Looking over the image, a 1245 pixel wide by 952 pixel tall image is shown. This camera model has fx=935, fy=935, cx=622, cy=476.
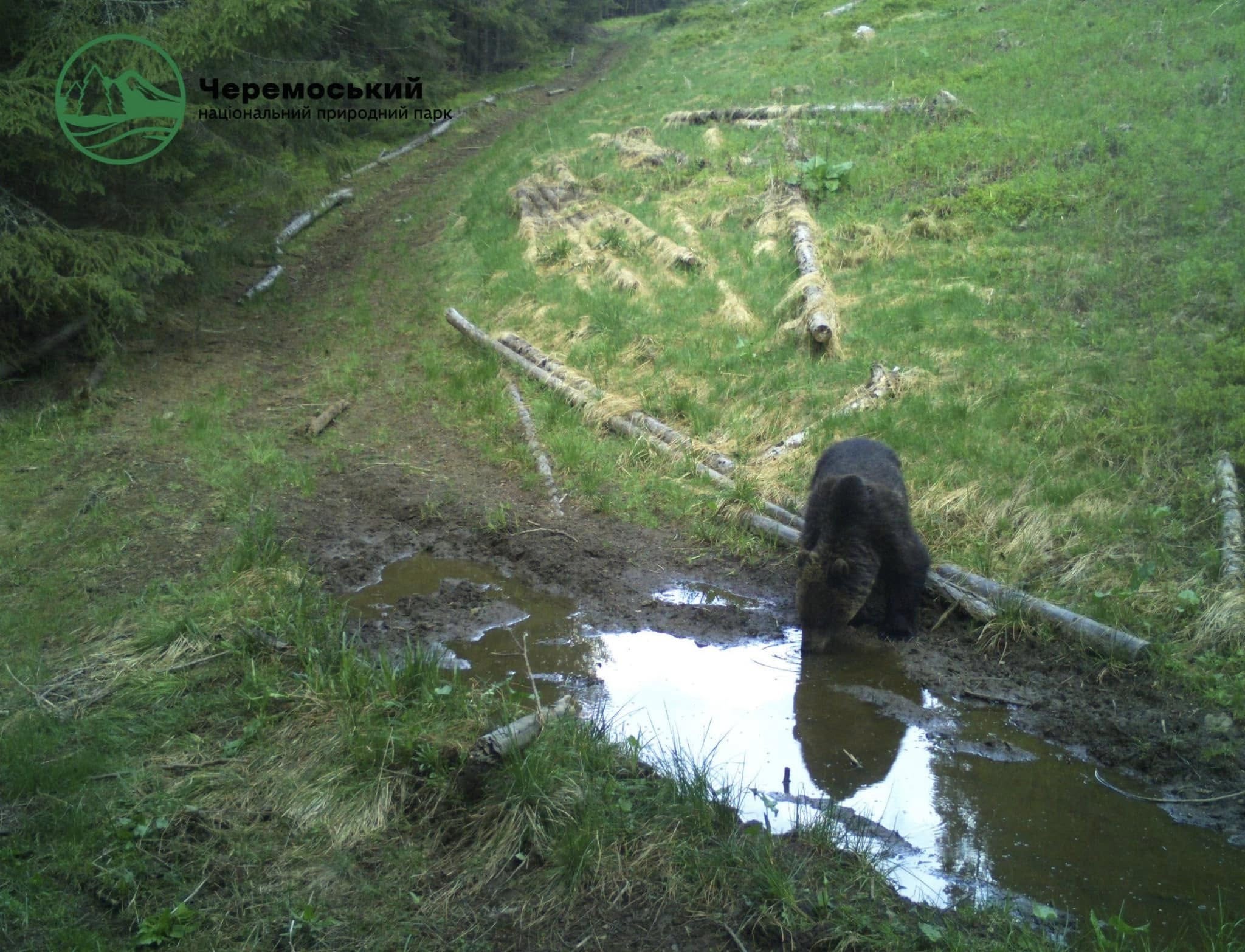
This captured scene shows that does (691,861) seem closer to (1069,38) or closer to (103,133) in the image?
(103,133)

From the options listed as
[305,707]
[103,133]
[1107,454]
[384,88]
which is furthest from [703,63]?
[305,707]

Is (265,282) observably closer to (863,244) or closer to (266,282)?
(266,282)

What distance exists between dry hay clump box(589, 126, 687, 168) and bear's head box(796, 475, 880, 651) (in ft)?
41.4

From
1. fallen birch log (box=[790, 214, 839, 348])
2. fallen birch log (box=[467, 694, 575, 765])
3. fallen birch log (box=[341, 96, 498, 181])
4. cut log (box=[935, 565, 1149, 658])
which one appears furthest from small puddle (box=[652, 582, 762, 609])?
fallen birch log (box=[341, 96, 498, 181])

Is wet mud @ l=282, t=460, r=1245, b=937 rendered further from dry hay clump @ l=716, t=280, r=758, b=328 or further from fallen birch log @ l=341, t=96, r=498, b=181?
fallen birch log @ l=341, t=96, r=498, b=181

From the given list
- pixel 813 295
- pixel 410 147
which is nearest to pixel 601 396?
pixel 813 295

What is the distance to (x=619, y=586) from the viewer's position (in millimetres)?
7727

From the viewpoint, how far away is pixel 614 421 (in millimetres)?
10180

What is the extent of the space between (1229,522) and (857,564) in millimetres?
2711

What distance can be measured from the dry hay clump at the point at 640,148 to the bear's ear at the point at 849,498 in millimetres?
12525

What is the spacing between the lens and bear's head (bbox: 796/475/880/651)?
22.0ft

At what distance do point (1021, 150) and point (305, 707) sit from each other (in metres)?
13.3

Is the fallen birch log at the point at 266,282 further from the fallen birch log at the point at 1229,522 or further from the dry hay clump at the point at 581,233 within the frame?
the fallen birch log at the point at 1229,522

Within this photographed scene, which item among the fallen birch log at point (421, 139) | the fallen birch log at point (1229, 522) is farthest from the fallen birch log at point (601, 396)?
the fallen birch log at point (421, 139)
